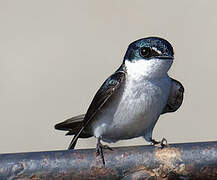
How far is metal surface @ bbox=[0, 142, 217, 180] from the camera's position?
1005 millimetres

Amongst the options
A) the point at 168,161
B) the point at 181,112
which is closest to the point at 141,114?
the point at 168,161

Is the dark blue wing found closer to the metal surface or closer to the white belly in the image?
the white belly

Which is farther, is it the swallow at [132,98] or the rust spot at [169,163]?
the swallow at [132,98]

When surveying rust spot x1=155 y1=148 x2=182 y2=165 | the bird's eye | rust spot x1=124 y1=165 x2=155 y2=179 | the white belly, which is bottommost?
the white belly

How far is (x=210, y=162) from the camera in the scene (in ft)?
3.29

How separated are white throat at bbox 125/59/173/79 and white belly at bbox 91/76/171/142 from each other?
2cm

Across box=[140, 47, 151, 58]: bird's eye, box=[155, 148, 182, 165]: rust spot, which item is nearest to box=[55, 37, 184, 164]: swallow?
box=[140, 47, 151, 58]: bird's eye

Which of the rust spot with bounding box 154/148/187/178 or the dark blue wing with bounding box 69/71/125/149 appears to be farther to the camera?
the dark blue wing with bounding box 69/71/125/149

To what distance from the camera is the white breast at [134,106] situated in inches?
65.6

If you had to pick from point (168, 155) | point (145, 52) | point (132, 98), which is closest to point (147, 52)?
point (145, 52)

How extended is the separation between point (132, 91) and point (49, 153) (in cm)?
67

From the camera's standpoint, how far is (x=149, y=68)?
1.63 metres

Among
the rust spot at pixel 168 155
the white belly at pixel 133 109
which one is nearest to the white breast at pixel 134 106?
the white belly at pixel 133 109

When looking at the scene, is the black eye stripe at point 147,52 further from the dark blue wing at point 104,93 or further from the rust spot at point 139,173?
the rust spot at point 139,173
